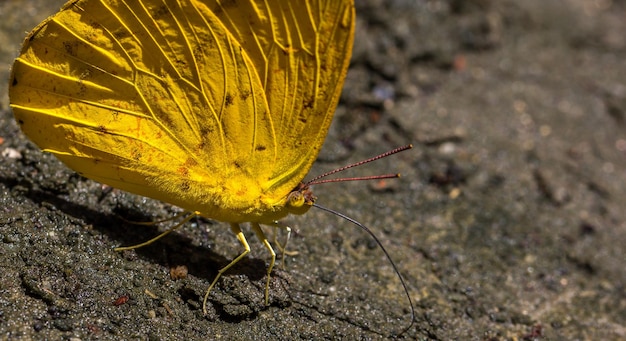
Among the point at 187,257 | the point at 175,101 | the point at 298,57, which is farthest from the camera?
the point at 187,257

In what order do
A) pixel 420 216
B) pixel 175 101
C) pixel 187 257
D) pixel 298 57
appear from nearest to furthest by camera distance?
pixel 298 57, pixel 175 101, pixel 187 257, pixel 420 216

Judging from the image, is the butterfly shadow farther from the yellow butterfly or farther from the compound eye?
the compound eye

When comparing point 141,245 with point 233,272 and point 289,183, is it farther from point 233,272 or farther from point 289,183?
point 289,183

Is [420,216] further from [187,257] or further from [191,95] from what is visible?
[191,95]

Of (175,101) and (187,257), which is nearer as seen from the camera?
(175,101)

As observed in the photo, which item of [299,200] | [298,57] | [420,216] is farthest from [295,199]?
[420,216]

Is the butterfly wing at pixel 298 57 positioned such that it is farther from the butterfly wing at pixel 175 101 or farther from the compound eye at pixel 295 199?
the compound eye at pixel 295 199

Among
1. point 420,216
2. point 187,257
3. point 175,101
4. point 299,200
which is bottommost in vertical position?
point 420,216

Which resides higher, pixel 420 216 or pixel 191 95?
pixel 191 95
